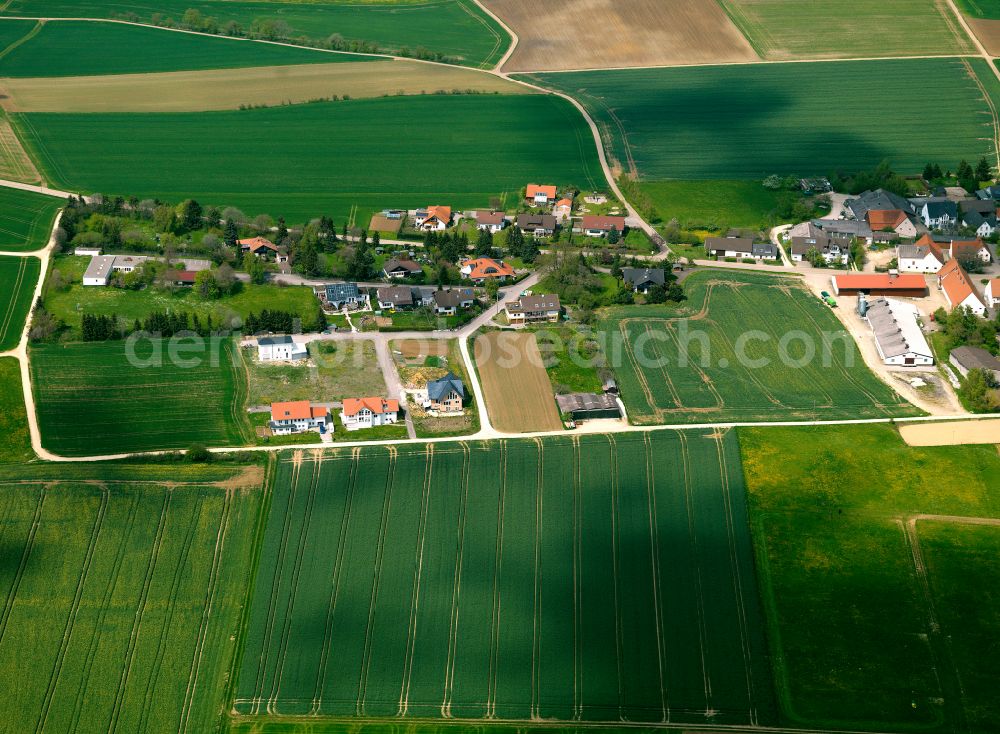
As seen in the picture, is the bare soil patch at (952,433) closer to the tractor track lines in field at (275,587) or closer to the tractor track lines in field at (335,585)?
the tractor track lines in field at (335,585)

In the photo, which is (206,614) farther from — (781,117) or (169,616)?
(781,117)

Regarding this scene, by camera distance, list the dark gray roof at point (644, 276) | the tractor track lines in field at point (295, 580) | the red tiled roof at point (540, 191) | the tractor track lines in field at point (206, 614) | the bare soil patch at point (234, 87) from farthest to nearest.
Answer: the bare soil patch at point (234, 87)
the red tiled roof at point (540, 191)
the dark gray roof at point (644, 276)
the tractor track lines in field at point (295, 580)
the tractor track lines in field at point (206, 614)

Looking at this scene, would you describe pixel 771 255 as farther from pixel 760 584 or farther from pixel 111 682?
pixel 111 682

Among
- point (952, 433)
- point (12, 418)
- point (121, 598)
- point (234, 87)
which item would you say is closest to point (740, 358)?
point (952, 433)

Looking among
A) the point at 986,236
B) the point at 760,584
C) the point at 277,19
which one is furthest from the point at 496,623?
the point at 277,19

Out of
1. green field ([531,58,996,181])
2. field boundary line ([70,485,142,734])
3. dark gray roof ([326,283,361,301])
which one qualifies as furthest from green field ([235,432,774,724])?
green field ([531,58,996,181])

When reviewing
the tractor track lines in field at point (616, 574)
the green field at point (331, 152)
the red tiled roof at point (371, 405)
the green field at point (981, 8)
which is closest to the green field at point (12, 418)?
the red tiled roof at point (371, 405)
